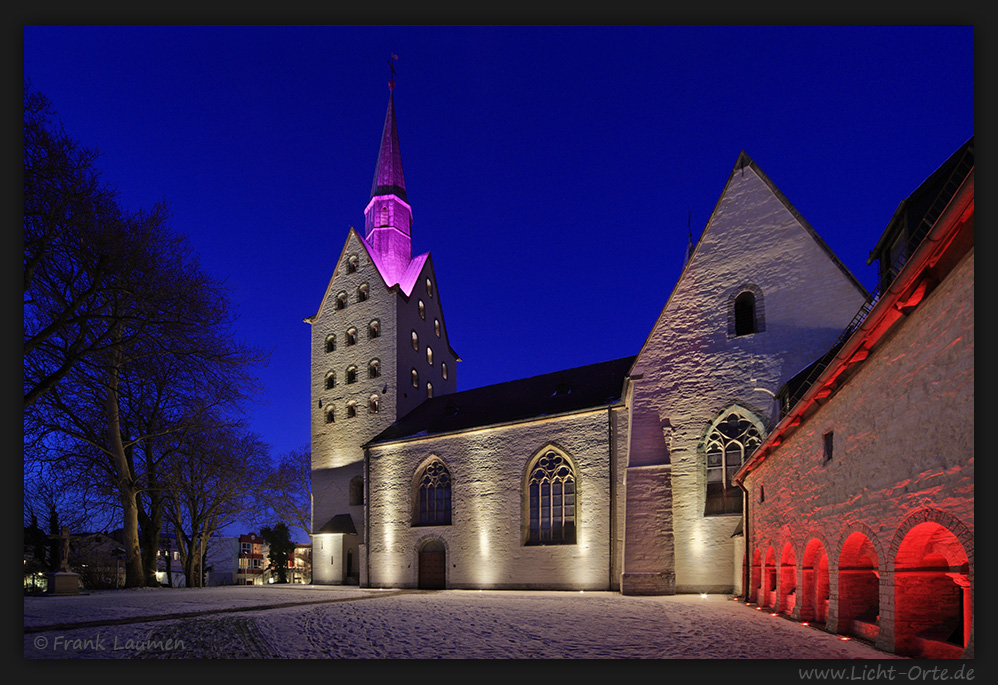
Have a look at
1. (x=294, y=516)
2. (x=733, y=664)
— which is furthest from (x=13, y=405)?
(x=294, y=516)

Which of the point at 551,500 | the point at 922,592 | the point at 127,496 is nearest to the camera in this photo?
the point at 922,592

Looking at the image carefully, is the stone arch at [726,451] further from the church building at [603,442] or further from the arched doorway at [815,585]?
the arched doorway at [815,585]

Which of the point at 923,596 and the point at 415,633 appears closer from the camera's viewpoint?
the point at 923,596

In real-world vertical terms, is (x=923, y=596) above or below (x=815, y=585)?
above

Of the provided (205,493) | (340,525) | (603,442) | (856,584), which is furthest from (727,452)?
(205,493)

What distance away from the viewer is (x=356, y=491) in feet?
94.4

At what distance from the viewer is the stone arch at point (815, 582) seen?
9438mm

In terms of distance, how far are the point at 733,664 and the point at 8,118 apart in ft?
33.8

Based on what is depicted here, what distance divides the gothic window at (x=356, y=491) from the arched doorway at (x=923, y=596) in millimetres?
24808

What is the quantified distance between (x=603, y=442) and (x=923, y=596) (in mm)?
14574

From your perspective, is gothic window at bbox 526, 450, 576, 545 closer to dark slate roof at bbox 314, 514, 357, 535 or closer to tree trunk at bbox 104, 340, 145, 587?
dark slate roof at bbox 314, 514, 357, 535

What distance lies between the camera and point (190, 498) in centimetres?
2656

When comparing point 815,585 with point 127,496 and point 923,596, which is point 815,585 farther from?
point 127,496

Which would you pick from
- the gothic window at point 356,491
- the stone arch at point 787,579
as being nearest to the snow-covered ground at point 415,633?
the stone arch at point 787,579
